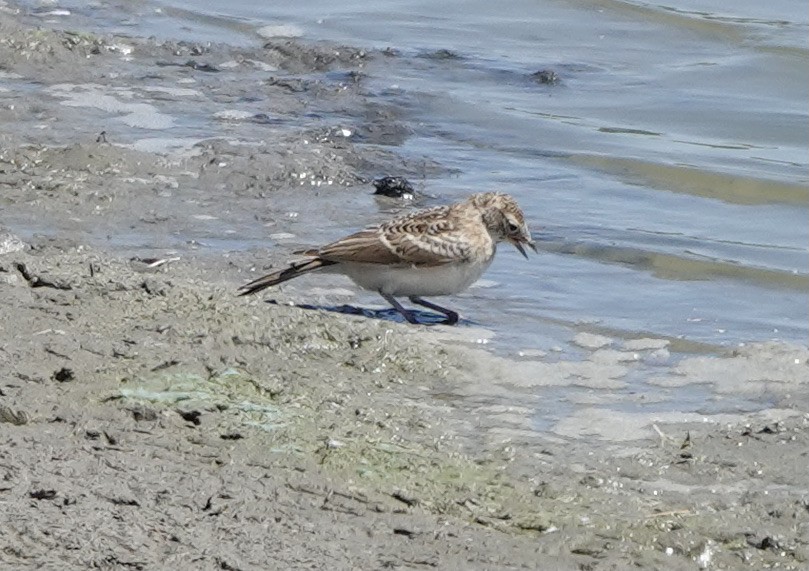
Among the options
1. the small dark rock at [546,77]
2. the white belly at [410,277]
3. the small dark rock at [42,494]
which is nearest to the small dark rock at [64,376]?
the small dark rock at [42,494]

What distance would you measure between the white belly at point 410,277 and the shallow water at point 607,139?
0.35 meters

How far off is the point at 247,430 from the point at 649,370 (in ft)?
8.71

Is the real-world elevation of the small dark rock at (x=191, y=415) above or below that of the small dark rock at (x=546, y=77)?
below

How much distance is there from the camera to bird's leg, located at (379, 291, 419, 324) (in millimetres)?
8812

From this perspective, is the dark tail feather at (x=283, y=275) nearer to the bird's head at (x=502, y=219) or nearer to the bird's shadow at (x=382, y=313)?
the bird's shadow at (x=382, y=313)

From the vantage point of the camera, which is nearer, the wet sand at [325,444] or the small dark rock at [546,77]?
the wet sand at [325,444]

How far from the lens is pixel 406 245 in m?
8.93

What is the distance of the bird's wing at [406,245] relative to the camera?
8820 millimetres

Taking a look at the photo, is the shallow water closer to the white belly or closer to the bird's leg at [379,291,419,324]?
the white belly

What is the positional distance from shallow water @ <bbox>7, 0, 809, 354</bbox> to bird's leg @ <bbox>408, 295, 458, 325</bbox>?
0.28 meters

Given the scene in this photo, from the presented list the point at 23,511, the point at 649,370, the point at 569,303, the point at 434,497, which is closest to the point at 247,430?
the point at 434,497

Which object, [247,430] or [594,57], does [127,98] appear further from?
[247,430]

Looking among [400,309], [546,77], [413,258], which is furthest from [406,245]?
[546,77]

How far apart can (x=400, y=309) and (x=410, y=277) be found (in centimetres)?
19
